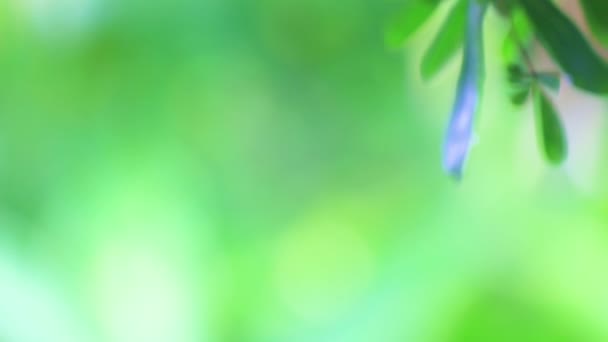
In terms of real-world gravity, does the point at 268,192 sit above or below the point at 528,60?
above

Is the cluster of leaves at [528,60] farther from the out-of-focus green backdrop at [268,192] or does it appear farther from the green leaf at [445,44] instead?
the out-of-focus green backdrop at [268,192]

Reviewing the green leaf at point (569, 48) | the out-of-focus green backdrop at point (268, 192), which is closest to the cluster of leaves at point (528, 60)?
the green leaf at point (569, 48)

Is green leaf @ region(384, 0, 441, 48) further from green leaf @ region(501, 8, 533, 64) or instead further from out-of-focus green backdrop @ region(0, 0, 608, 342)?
out-of-focus green backdrop @ region(0, 0, 608, 342)

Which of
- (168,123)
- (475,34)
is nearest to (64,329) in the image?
(168,123)

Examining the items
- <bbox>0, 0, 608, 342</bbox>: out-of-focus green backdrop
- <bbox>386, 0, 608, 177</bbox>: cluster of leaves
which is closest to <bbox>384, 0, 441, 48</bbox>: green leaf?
<bbox>386, 0, 608, 177</bbox>: cluster of leaves

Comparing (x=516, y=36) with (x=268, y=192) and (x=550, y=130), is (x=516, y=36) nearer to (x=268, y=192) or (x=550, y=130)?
(x=550, y=130)

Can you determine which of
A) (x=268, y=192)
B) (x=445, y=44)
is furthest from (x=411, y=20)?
(x=268, y=192)
